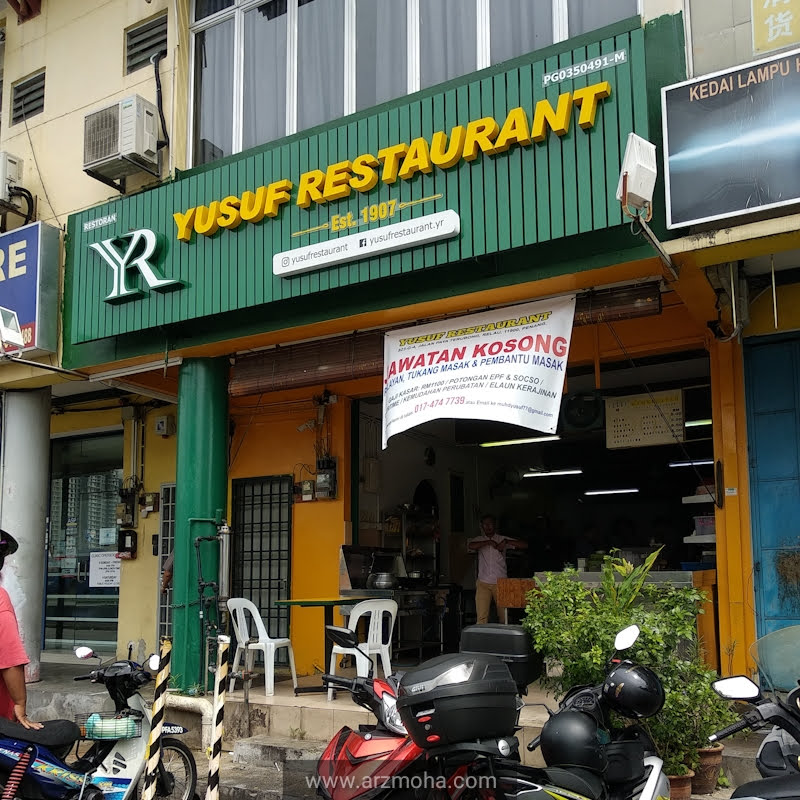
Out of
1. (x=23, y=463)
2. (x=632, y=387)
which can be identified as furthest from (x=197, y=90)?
(x=632, y=387)

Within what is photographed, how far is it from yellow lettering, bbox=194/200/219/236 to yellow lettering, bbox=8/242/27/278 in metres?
2.59

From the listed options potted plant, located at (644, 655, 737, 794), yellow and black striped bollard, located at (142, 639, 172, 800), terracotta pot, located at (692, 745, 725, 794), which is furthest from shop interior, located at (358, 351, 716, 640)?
yellow and black striped bollard, located at (142, 639, 172, 800)

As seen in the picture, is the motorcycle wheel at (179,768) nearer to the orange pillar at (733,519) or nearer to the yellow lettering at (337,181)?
the orange pillar at (733,519)

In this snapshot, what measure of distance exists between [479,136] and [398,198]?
0.86 metres

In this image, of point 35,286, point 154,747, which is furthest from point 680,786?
point 35,286

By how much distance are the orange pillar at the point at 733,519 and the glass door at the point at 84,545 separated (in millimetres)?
8364

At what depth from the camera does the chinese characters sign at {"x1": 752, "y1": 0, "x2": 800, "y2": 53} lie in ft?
19.8

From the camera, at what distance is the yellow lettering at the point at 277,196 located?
26.2ft

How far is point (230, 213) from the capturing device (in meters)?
8.29

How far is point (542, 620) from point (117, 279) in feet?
18.2

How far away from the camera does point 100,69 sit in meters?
10.3

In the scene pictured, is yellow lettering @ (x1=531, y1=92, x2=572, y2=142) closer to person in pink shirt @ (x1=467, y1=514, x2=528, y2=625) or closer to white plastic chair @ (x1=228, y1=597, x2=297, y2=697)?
white plastic chair @ (x1=228, y1=597, x2=297, y2=697)

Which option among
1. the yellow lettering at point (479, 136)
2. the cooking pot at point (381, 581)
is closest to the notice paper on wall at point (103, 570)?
the cooking pot at point (381, 581)

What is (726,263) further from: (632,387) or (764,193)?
(632,387)
